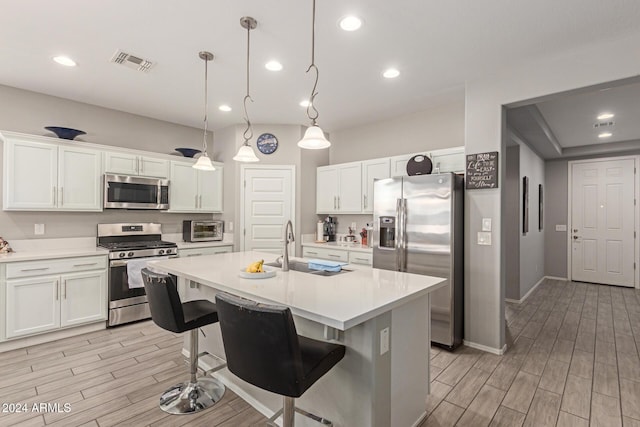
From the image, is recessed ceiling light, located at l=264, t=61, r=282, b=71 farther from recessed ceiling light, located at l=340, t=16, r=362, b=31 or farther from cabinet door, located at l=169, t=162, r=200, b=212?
cabinet door, located at l=169, t=162, r=200, b=212

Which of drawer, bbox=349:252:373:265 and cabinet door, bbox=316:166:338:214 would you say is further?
cabinet door, bbox=316:166:338:214

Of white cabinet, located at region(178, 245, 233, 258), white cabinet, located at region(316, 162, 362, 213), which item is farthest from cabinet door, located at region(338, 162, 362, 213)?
white cabinet, located at region(178, 245, 233, 258)

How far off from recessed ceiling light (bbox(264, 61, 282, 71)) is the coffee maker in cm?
264

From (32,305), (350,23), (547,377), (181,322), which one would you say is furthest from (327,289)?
(32,305)

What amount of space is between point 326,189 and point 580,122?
377 centimetres

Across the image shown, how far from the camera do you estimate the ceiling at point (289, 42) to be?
2.16m

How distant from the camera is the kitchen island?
155cm

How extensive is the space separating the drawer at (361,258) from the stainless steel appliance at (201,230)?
216 cm

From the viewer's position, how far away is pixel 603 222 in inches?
237

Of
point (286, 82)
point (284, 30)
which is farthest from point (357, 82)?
point (284, 30)

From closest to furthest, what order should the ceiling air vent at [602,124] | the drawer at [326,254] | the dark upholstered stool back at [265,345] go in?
the dark upholstered stool back at [265,345]
the drawer at [326,254]
the ceiling air vent at [602,124]

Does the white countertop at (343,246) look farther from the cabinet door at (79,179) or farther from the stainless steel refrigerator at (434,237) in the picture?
the cabinet door at (79,179)

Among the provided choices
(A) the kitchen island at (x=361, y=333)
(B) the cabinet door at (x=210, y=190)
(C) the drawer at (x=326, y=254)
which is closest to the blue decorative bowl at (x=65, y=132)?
(B) the cabinet door at (x=210, y=190)

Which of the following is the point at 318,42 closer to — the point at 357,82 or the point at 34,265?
the point at 357,82
